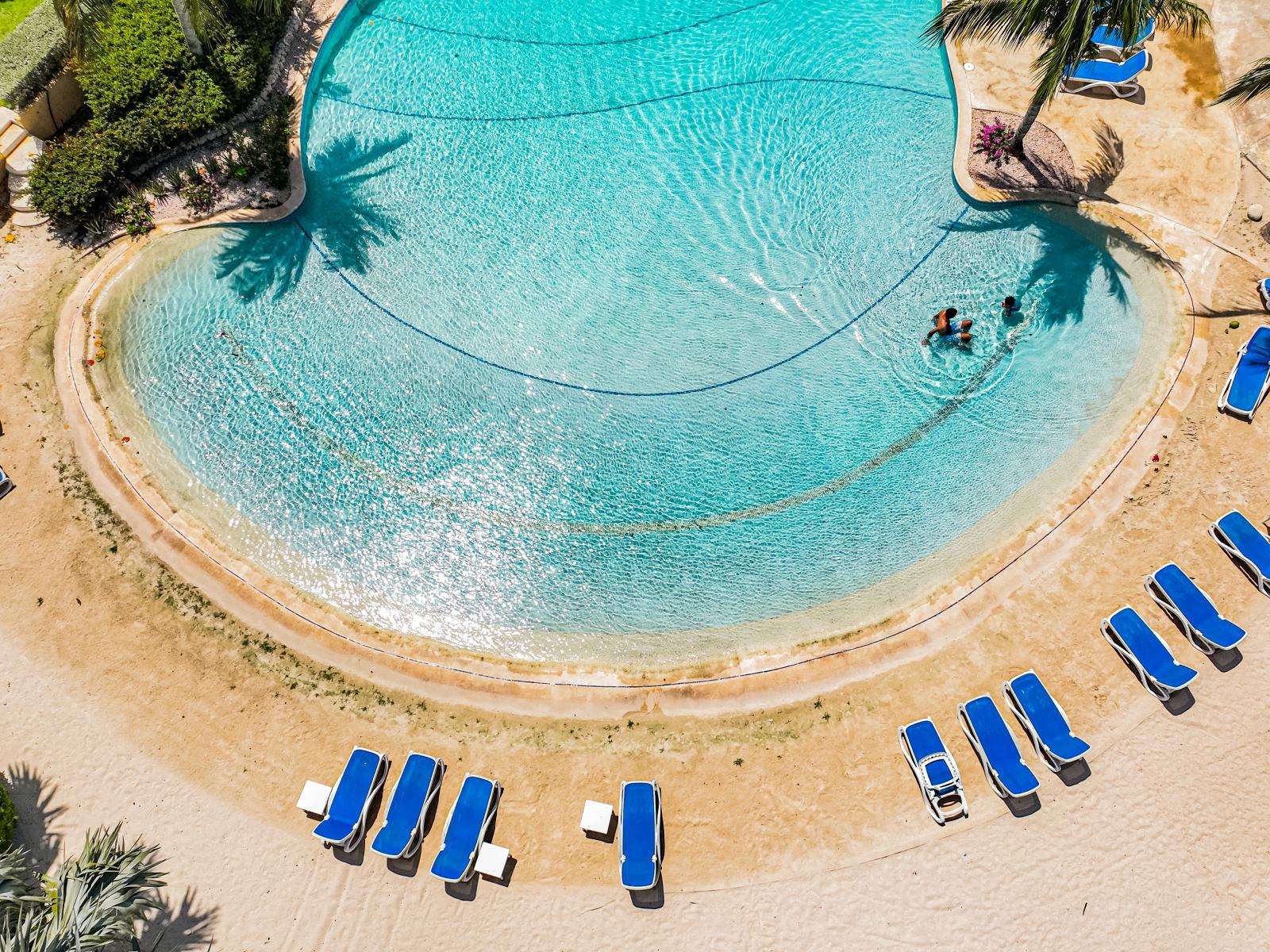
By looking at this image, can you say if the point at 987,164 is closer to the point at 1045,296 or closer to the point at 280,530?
the point at 1045,296

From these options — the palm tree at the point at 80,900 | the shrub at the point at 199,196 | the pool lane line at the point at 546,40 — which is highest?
the pool lane line at the point at 546,40

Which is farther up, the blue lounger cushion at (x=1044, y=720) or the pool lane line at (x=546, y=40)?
the pool lane line at (x=546, y=40)

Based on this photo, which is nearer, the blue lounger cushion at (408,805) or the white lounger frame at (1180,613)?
the blue lounger cushion at (408,805)

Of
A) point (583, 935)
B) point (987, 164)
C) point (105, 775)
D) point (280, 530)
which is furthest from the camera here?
point (987, 164)

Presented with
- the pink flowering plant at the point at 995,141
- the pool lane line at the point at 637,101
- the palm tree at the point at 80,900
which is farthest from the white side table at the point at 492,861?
the pink flowering plant at the point at 995,141

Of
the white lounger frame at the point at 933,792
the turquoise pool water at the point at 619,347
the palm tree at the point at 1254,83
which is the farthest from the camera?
the palm tree at the point at 1254,83

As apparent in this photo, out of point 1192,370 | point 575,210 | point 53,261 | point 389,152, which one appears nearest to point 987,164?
point 1192,370

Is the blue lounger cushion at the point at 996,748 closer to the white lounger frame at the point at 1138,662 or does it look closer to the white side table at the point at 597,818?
the white lounger frame at the point at 1138,662

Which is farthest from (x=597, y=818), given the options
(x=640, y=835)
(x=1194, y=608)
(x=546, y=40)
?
(x=546, y=40)
